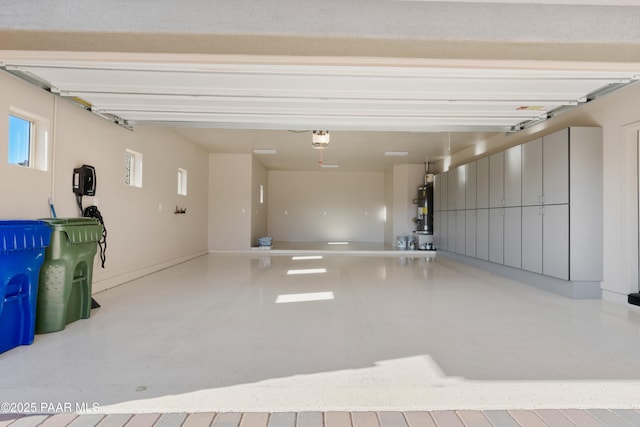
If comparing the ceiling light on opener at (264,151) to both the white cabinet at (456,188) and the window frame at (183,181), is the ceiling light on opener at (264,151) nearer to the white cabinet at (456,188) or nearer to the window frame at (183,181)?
the window frame at (183,181)

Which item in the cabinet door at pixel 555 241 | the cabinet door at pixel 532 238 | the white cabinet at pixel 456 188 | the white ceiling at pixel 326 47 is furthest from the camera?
the white cabinet at pixel 456 188

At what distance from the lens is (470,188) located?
780 centimetres

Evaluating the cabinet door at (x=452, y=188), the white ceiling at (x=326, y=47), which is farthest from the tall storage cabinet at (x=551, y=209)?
the cabinet door at (x=452, y=188)

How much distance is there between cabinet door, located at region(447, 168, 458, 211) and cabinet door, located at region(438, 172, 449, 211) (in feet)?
0.27

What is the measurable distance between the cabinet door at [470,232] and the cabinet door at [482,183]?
1.17 ft

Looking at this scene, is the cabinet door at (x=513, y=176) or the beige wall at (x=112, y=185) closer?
the beige wall at (x=112, y=185)

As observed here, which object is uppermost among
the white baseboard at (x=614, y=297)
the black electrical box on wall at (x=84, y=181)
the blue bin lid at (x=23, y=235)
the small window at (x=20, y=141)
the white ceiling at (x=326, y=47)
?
the white ceiling at (x=326, y=47)

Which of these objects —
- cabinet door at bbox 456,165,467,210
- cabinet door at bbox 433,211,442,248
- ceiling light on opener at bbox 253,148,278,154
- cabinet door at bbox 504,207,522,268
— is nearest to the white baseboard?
cabinet door at bbox 504,207,522,268

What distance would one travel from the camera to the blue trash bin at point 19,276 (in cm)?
259

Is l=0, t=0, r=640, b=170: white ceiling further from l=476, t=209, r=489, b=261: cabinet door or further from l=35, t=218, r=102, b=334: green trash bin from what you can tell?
l=476, t=209, r=489, b=261: cabinet door

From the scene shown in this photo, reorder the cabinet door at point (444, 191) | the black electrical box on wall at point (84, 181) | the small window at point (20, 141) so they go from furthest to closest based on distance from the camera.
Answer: the cabinet door at point (444, 191) → the black electrical box on wall at point (84, 181) → the small window at point (20, 141)

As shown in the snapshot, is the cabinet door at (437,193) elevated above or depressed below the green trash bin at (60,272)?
A: above

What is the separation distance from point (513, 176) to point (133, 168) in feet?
20.9

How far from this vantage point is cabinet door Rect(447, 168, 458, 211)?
8.62 m
